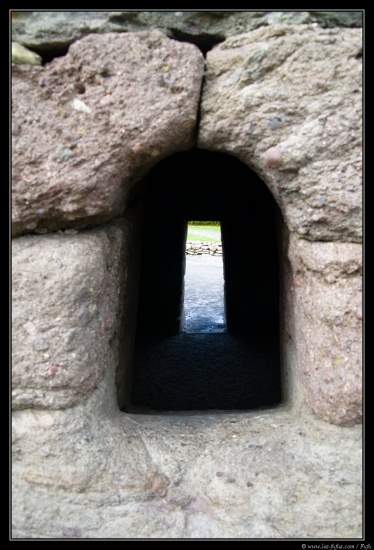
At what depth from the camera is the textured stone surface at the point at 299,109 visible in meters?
0.98

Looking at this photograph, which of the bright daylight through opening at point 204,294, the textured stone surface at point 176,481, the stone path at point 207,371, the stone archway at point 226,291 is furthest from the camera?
the bright daylight through opening at point 204,294

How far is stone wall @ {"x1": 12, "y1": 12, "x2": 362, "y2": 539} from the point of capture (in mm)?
971

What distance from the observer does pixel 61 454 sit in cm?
101

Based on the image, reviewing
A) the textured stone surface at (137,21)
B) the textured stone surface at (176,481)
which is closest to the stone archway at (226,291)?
the textured stone surface at (176,481)

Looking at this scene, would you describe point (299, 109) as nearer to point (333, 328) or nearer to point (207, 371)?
point (333, 328)

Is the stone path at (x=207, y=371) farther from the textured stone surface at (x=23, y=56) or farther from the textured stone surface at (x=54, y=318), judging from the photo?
the textured stone surface at (x=23, y=56)

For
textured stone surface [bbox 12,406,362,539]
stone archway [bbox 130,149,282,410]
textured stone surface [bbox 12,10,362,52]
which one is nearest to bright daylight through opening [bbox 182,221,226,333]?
stone archway [bbox 130,149,282,410]

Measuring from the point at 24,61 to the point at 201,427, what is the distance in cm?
100

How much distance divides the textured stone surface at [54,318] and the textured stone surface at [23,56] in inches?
15.6

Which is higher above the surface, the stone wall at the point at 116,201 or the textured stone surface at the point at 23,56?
the textured stone surface at the point at 23,56

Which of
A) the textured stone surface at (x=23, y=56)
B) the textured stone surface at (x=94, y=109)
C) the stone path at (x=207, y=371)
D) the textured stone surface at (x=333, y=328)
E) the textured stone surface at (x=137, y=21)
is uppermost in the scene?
the textured stone surface at (x=137, y=21)

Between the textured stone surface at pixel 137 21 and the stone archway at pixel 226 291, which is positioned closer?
the textured stone surface at pixel 137 21

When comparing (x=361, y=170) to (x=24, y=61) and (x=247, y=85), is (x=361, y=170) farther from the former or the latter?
(x=24, y=61)

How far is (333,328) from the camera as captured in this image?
1.05 meters
